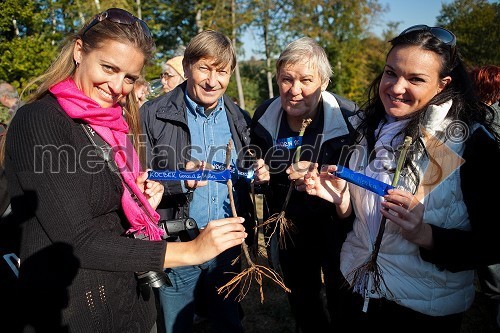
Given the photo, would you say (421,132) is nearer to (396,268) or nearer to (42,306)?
(396,268)

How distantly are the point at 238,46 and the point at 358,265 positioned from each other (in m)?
21.5

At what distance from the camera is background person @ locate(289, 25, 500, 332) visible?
1.66 meters

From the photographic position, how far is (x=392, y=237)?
6.06 feet

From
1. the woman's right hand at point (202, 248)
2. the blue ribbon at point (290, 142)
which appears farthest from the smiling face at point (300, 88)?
the woman's right hand at point (202, 248)

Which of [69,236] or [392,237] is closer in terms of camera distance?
[69,236]

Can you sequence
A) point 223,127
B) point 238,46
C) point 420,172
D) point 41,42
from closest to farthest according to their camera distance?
point 420,172, point 223,127, point 41,42, point 238,46

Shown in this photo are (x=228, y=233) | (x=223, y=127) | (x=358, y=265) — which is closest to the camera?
(x=228, y=233)

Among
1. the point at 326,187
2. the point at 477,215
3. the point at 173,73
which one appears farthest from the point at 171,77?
the point at 477,215

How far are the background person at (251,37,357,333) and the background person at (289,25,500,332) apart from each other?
20.0 inches

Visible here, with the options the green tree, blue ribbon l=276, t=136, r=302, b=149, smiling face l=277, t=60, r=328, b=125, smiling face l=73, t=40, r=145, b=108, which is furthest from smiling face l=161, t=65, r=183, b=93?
the green tree

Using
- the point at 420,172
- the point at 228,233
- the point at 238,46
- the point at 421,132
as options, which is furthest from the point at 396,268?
the point at 238,46

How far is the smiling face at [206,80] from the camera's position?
2570mm

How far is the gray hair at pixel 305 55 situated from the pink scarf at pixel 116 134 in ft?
4.38

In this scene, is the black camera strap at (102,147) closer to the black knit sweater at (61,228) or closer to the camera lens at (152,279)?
the black knit sweater at (61,228)
